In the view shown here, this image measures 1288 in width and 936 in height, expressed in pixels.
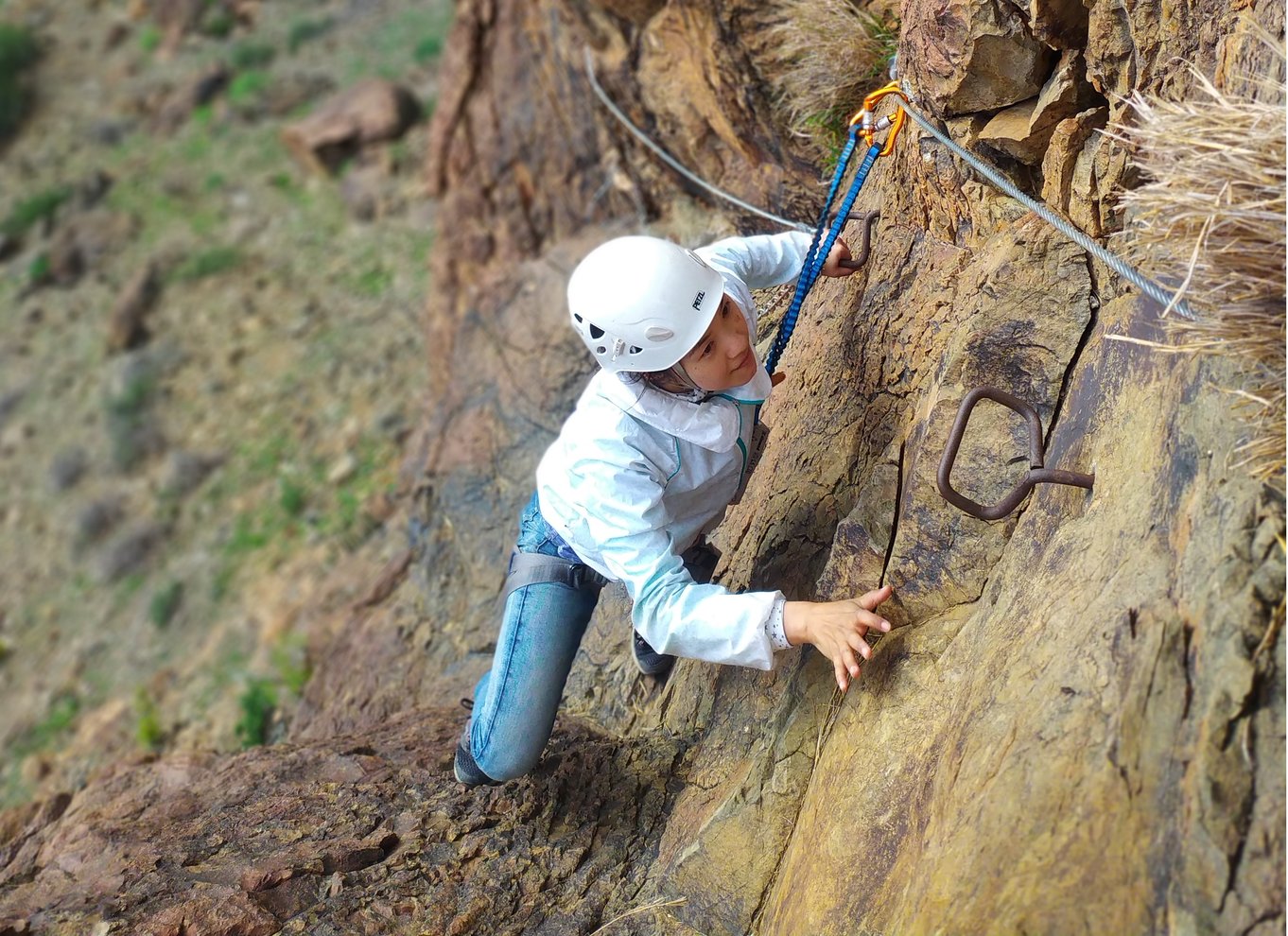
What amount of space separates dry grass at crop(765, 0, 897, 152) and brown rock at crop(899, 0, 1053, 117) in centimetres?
93

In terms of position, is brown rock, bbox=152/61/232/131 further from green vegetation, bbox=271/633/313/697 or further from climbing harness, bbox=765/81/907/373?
climbing harness, bbox=765/81/907/373

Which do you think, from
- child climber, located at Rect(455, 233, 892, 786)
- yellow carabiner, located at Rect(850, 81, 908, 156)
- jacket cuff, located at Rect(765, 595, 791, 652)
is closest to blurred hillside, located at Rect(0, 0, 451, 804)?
child climber, located at Rect(455, 233, 892, 786)

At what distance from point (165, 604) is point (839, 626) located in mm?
9536

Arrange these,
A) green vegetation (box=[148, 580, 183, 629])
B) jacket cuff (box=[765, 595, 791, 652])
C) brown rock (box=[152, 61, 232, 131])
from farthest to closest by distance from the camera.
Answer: brown rock (box=[152, 61, 232, 131]), green vegetation (box=[148, 580, 183, 629]), jacket cuff (box=[765, 595, 791, 652])

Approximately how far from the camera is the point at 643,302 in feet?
10.3

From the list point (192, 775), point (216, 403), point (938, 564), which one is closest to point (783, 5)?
point (938, 564)

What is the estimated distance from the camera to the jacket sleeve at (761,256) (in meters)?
3.80

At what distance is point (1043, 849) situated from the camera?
2.36 meters

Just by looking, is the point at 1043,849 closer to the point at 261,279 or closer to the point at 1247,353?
the point at 1247,353

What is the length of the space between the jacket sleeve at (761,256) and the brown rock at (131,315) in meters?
12.1

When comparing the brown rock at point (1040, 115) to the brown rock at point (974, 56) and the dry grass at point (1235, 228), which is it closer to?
the brown rock at point (974, 56)

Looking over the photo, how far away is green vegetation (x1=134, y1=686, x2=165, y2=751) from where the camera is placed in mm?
8719

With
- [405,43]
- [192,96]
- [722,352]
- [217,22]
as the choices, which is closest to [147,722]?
[722,352]

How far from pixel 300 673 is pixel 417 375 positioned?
4365mm
